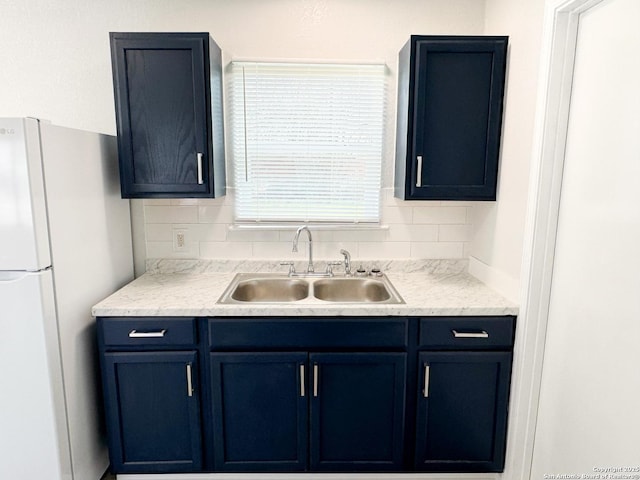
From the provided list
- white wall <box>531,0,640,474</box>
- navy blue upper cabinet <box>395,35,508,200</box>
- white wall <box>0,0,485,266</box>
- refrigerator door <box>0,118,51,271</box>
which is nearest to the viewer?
white wall <box>531,0,640,474</box>

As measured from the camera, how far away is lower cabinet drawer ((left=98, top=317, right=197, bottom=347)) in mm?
1745

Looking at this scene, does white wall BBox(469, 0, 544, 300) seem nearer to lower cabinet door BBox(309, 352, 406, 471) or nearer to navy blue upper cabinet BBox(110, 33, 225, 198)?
lower cabinet door BBox(309, 352, 406, 471)

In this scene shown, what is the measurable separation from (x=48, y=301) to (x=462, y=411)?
1904mm

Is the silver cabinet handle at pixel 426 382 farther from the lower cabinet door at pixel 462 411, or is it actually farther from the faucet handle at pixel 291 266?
the faucet handle at pixel 291 266

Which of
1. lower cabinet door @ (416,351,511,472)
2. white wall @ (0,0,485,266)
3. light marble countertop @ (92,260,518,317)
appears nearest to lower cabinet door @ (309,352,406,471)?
lower cabinet door @ (416,351,511,472)

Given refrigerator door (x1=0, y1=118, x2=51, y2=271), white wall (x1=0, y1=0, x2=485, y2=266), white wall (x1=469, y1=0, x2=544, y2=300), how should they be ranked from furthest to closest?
white wall (x1=0, y1=0, x2=485, y2=266) < white wall (x1=469, y1=0, x2=544, y2=300) < refrigerator door (x1=0, y1=118, x2=51, y2=271)

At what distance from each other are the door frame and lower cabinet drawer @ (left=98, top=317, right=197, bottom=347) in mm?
1529

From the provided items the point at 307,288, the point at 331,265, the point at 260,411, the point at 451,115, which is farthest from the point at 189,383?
the point at 451,115

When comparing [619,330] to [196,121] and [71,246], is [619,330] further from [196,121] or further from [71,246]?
[71,246]

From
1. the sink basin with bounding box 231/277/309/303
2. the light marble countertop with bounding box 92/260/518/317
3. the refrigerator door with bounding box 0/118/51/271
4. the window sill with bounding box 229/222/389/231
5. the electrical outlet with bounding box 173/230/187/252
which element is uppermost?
the refrigerator door with bounding box 0/118/51/271

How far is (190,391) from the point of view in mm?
1786

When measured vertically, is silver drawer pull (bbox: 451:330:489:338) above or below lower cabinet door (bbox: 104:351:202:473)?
above

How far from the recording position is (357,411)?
1.83m

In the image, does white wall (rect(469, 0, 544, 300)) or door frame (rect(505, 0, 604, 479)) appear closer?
door frame (rect(505, 0, 604, 479))
